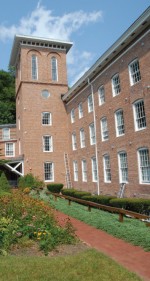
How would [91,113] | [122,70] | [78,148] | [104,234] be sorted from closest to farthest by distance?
[104,234] → [122,70] → [91,113] → [78,148]

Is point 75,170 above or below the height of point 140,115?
below

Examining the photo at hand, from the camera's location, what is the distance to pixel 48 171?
104 ft

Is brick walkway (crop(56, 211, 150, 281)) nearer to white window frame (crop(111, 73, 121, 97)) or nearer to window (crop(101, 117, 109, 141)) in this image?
window (crop(101, 117, 109, 141))

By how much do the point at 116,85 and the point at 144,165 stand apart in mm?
6914

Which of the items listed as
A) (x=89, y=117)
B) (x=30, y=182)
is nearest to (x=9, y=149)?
(x=30, y=182)

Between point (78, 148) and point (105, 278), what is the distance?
2322 cm

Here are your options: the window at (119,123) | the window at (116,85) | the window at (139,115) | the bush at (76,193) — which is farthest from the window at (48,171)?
the window at (139,115)

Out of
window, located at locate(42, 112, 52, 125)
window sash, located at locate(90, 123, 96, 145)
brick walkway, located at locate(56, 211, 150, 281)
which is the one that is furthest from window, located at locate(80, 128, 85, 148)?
brick walkway, located at locate(56, 211, 150, 281)

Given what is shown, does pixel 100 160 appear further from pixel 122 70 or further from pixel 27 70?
pixel 27 70

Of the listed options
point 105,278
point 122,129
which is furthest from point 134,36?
point 105,278

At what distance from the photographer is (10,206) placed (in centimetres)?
1099

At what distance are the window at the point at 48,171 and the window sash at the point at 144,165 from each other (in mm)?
15254

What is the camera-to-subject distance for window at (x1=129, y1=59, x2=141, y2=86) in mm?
18859

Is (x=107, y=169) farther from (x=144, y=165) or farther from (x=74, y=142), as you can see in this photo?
Result: (x=74, y=142)
